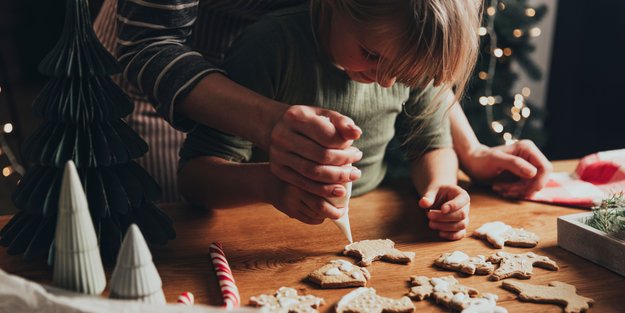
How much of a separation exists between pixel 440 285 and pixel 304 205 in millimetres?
269

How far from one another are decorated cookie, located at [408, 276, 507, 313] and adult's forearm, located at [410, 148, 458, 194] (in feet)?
1.33

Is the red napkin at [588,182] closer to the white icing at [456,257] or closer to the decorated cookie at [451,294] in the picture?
the white icing at [456,257]

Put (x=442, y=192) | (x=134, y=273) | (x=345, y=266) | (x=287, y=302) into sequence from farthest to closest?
(x=442, y=192), (x=345, y=266), (x=287, y=302), (x=134, y=273)

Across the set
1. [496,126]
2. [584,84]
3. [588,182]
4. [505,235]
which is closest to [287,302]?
[505,235]

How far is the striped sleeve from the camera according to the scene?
1122 millimetres

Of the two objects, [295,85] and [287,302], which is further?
[295,85]

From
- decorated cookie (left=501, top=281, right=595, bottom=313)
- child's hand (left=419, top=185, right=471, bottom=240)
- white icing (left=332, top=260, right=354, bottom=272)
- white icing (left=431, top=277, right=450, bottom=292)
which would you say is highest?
child's hand (left=419, top=185, right=471, bottom=240)

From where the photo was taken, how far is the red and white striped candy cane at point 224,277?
911 mm

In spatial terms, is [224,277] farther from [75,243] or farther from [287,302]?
[75,243]

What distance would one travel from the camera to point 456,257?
1.07 m

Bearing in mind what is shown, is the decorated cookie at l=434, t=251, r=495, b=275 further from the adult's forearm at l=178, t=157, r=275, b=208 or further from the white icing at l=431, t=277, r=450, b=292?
the adult's forearm at l=178, t=157, r=275, b=208

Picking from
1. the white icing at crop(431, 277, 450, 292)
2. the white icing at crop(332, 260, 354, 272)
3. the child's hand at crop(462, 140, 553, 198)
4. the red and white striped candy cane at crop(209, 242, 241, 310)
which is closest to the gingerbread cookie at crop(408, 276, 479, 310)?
the white icing at crop(431, 277, 450, 292)

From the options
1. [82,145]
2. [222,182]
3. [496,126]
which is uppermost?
[82,145]

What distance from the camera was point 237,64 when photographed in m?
1.29
